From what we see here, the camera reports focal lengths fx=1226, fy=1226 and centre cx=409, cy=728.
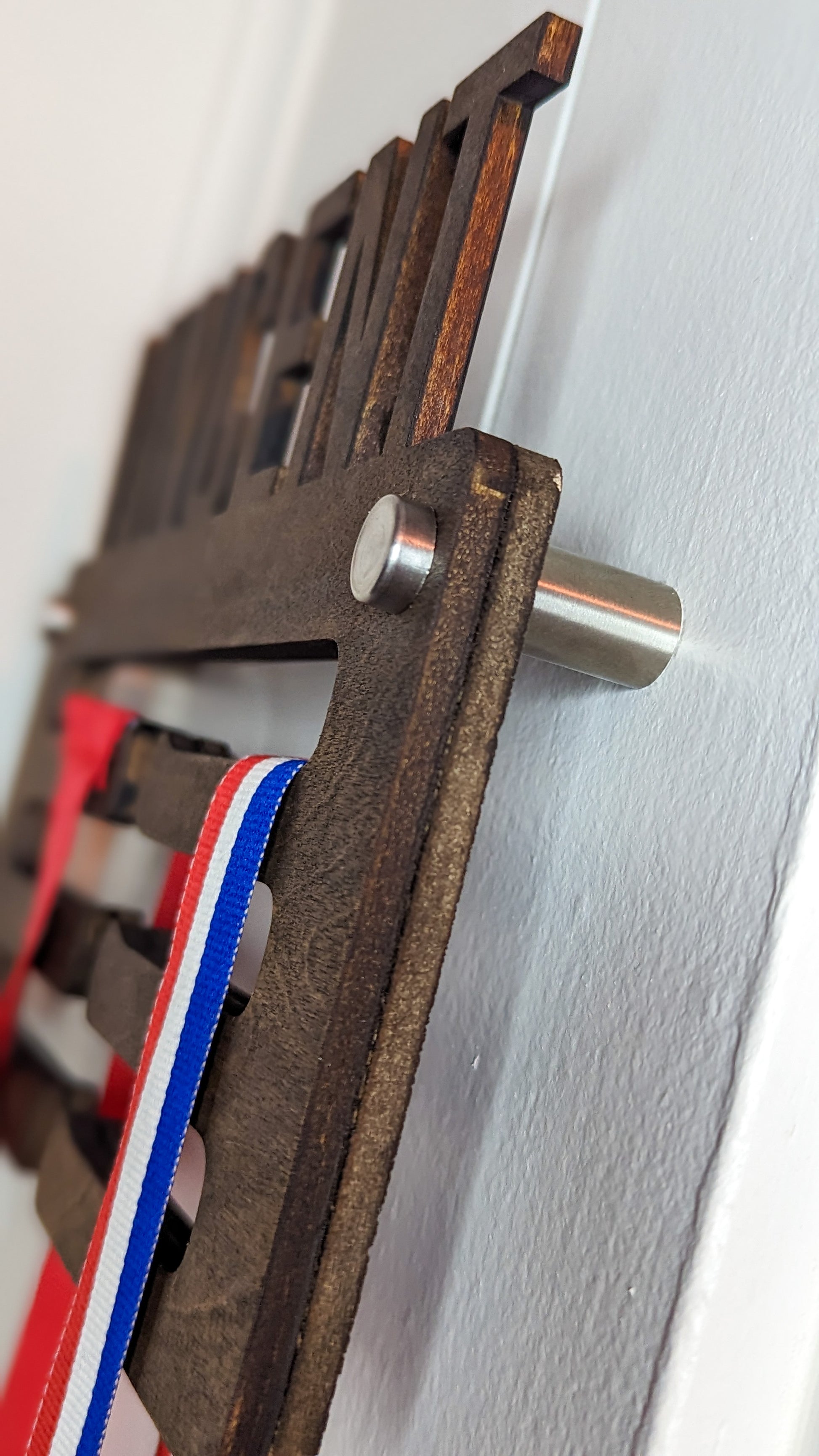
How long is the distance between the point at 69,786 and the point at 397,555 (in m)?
0.43

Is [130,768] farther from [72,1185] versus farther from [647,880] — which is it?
[647,880]

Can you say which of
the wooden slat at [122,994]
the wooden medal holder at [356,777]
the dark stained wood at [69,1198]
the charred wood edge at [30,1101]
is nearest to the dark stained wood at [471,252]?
the wooden medal holder at [356,777]

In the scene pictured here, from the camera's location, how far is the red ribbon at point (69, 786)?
69cm

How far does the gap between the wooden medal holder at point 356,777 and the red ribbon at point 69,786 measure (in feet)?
0.65

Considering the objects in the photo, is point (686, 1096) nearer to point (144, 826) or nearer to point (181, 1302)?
point (181, 1302)

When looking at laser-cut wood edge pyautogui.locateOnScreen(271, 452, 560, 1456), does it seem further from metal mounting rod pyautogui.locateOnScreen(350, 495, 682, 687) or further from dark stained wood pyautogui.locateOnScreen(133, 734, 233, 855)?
dark stained wood pyautogui.locateOnScreen(133, 734, 233, 855)

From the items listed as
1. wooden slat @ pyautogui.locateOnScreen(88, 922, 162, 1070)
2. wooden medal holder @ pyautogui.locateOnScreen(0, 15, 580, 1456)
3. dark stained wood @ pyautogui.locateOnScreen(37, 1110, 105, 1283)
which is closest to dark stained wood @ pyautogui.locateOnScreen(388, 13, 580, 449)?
wooden medal holder @ pyautogui.locateOnScreen(0, 15, 580, 1456)

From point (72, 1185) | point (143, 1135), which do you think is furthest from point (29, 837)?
point (143, 1135)

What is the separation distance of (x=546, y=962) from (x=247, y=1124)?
11cm

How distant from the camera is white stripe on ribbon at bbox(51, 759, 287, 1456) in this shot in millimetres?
396

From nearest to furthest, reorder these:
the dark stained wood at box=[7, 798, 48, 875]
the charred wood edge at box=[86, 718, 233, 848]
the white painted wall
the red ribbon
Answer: the white painted wall < the charred wood edge at box=[86, 718, 233, 848] < the red ribbon < the dark stained wood at box=[7, 798, 48, 875]

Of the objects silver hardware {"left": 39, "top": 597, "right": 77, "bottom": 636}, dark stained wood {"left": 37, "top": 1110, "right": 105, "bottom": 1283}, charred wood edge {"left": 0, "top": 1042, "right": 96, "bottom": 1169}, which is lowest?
charred wood edge {"left": 0, "top": 1042, "right": 96, "bottom": 1169}

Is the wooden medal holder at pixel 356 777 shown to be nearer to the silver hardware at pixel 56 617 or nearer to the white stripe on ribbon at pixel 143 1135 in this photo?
the white stripe on ribbon at pixel 143 1135

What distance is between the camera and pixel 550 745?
416mm
